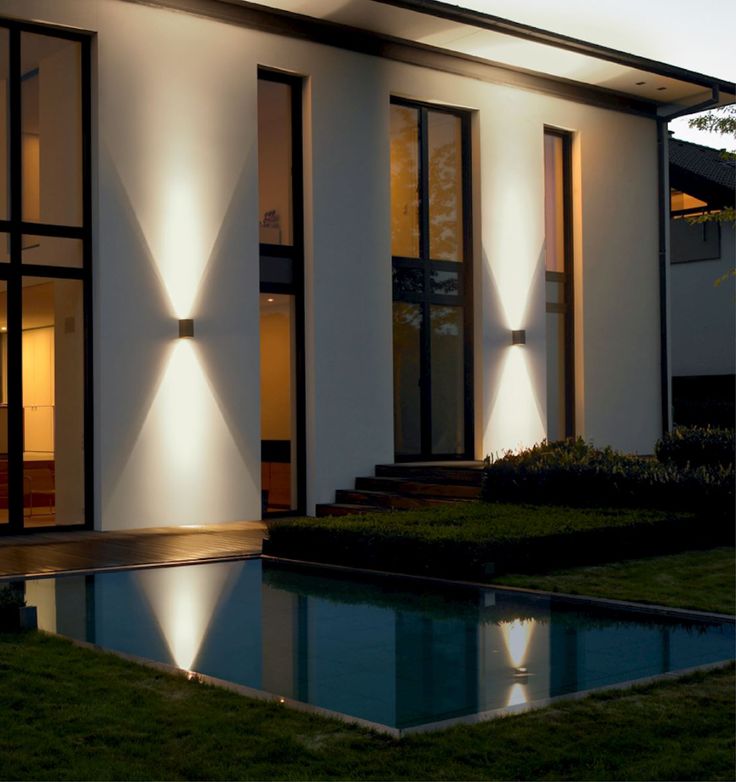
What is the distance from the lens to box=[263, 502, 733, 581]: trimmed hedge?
9102 millimetres

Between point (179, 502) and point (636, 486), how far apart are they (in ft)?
16.7

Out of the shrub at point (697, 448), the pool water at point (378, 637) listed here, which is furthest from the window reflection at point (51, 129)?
the shrub at point (697, 448)

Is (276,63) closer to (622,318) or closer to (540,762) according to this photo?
(622,318)

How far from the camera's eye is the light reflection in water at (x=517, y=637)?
6.34 m

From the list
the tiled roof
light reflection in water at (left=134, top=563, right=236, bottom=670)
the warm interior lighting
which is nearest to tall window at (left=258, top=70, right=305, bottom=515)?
light reflection in water at (left=134, top=563, right=236, bottom=670)

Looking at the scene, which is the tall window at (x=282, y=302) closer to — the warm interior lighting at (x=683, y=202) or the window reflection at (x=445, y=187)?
the window reflection at (x=445, y=187)

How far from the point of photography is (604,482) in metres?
11.7

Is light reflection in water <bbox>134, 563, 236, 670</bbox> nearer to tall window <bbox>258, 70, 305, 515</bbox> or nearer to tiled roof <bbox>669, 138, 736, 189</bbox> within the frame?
tall window <bbox>258, 70, 305, 515</bbox>

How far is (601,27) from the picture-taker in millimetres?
16703

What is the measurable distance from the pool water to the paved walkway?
0.60 meters

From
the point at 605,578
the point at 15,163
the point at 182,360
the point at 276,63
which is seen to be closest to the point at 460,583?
the point at 605,578

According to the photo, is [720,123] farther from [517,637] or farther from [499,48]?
[517,637]

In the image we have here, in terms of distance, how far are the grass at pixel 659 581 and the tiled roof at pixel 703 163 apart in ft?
50.4

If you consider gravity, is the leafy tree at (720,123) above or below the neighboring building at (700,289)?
above
